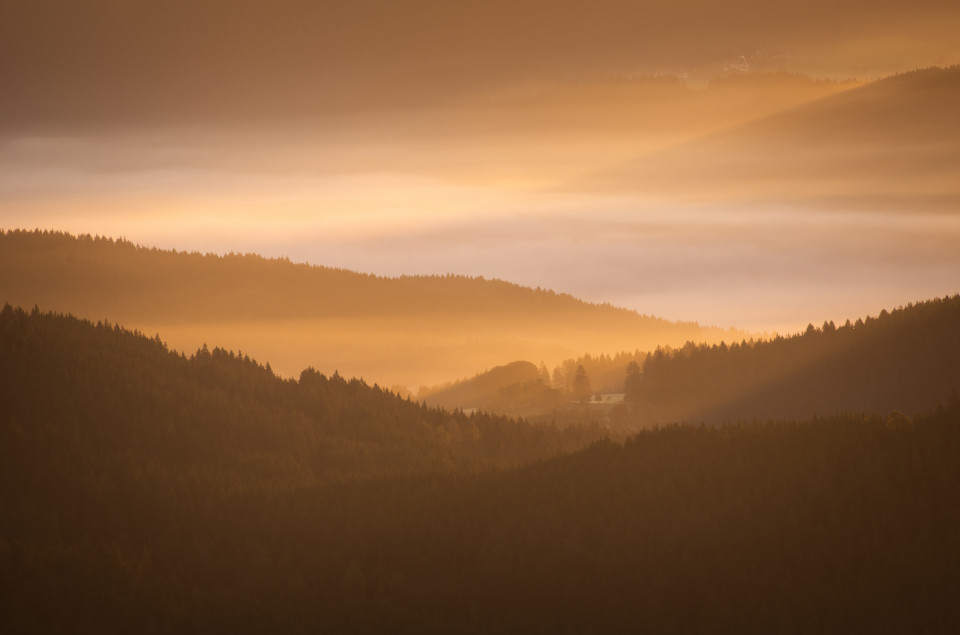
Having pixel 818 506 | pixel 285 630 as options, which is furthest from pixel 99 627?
pixel 818 506

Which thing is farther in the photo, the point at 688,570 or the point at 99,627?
the point at 99,627

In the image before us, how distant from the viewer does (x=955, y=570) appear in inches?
5935

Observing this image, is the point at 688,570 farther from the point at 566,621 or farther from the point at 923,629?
the point at 923,629

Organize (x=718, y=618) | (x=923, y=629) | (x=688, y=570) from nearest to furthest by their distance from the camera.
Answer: (x=923, y=629) < (x=718, y=618) < (x=688, y=570)

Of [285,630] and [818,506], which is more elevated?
[818,506]

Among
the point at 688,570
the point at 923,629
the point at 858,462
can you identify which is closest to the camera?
the point at 923,629

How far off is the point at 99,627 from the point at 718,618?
105385 millimetres

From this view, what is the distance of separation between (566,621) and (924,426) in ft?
229

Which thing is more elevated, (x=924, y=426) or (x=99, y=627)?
(x=924, y=426)

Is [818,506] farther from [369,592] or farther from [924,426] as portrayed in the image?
[369,592]

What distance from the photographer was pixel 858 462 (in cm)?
18550

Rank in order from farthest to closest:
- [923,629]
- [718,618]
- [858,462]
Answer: [858,462] < [718,618] < [923,629]

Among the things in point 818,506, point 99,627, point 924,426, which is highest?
point 924,426

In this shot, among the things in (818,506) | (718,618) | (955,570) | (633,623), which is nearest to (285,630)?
(633,623)
